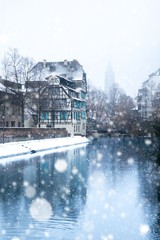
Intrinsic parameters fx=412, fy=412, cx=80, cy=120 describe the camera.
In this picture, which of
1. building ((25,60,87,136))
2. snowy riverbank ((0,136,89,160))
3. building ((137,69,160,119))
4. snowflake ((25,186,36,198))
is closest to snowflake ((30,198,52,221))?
snowflake ((25,186,36,198))

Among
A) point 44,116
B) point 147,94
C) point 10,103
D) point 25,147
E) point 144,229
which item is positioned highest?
point 147,94

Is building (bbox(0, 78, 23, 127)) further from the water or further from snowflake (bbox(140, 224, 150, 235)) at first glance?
snowflake (bbox(140, 224, 150, 235))

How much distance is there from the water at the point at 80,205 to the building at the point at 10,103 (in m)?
37.9

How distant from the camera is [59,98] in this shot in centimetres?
7850

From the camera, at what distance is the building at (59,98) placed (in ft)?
230

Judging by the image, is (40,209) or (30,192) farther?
(30,192)

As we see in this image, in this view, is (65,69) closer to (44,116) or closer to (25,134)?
(44,116)

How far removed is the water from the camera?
10484mm

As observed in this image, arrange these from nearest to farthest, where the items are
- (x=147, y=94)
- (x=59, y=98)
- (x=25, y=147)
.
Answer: (x=25, y=147)
(x=59, y=98)
(x=147, y=94)

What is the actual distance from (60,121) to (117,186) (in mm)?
62462

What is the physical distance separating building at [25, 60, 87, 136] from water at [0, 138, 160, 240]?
44839 millimetres

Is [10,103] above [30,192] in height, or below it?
above

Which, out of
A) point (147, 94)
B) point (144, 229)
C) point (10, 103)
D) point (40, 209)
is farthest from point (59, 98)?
point (144, 229)

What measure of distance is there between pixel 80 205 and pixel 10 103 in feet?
172
